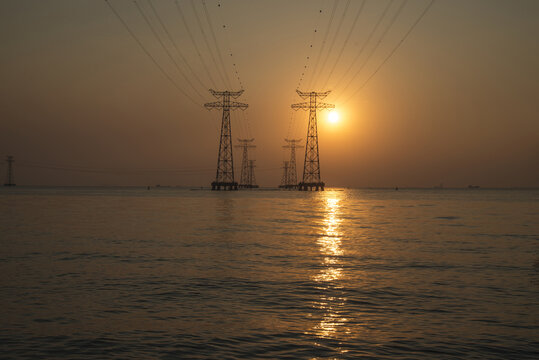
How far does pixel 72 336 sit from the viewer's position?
1009 cm

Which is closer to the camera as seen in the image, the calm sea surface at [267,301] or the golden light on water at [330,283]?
the calm sea surface at [267,301]

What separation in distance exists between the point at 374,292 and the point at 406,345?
502 cm

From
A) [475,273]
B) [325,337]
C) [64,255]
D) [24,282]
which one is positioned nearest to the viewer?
[325,337]

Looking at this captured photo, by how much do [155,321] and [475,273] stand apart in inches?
480

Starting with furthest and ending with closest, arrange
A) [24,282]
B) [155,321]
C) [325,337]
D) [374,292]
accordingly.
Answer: [24,282] → [374,292] → [155,321] → [325,337]

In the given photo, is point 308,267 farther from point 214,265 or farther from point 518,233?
point 518,233

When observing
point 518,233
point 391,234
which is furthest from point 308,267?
point 518,233

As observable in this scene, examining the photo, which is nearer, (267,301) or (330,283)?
(267,301)

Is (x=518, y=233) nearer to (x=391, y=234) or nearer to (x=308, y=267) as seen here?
(x=391, y=234)

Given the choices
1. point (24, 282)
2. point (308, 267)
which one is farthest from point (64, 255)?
point (308, 267)

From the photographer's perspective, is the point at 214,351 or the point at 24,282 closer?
the point at 214,351

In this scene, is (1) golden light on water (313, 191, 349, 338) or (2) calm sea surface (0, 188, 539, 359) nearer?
(2) calm sea surface (0, 188, 539, 359)

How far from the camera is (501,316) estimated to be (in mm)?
11922

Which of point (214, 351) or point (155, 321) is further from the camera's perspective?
point (155, 321)
